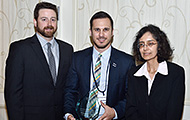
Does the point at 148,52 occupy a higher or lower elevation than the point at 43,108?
higher

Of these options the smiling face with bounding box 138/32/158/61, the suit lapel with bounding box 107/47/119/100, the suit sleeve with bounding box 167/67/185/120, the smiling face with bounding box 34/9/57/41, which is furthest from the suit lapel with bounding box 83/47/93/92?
the suit sleeve with bounding box 167/67/185/120

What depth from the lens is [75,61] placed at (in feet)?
7.55

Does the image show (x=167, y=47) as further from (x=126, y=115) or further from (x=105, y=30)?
(x=126, y=115)

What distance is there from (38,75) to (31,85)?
12 cm

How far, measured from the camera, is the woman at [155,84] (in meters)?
1.88

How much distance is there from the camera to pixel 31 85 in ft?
7.37

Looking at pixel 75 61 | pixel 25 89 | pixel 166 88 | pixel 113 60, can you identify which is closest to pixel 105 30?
pixel 113 60

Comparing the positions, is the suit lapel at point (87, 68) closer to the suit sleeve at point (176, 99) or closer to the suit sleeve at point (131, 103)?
the suit sleeve at point (131, 103)

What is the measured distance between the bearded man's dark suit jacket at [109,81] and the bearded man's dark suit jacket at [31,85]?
18cm

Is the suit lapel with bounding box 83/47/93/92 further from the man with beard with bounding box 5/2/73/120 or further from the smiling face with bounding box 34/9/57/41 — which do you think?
the smiling face with bounding box 34/9/57/41

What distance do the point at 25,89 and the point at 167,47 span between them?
4.76 ft

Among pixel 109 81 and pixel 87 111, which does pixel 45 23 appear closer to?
pixel 109 81

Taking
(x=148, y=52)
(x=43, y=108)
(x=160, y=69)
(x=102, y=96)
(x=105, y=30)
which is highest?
(x=105, y=30)

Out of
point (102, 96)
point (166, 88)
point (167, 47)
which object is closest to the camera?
point (166, 88)
